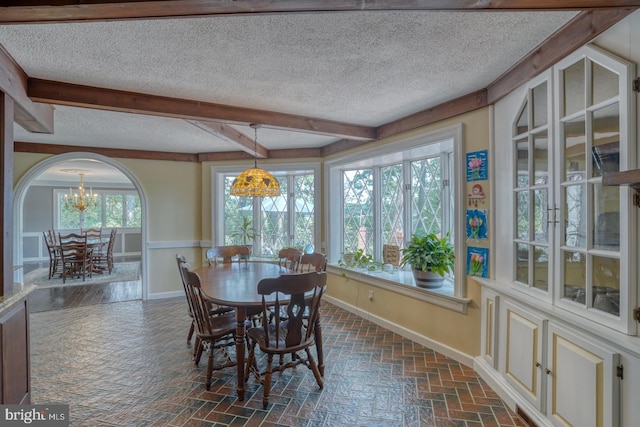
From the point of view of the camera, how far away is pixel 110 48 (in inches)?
76.5

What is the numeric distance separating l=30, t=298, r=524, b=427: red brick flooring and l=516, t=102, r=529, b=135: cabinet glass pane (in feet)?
6.56

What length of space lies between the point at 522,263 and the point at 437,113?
158 centimetres

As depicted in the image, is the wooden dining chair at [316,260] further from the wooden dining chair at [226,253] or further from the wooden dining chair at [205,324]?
the wooden dining chair at [226,253]

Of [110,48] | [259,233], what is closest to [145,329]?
[259,233]

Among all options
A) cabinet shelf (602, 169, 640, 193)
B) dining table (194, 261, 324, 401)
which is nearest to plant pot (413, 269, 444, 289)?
dining table (194, 261, 324, 401)

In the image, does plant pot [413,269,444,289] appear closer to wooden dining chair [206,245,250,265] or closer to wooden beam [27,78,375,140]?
wooden beam [27,78,375,140]

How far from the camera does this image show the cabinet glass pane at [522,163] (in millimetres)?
2234

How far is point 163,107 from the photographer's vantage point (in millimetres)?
2797

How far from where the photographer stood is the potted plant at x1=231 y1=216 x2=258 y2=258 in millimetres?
5352

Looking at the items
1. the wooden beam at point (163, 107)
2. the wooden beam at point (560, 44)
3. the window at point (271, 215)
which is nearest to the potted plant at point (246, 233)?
the window at point (271, 215)

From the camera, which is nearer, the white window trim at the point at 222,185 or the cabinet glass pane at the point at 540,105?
the cabinet glass pane at the point at 540,105

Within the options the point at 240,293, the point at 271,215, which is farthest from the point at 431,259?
the point at 271,215

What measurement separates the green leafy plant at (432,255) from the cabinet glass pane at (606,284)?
1.48 meters

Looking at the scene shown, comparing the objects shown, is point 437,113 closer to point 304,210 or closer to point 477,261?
point 477,261
